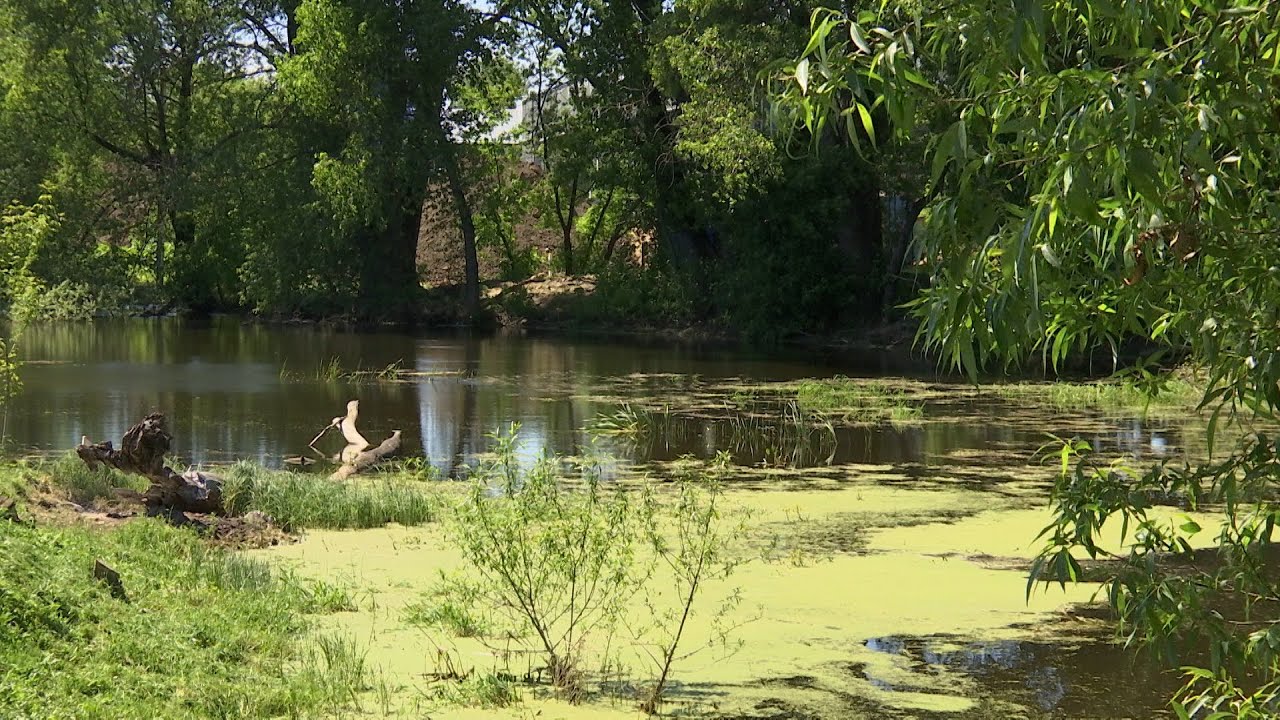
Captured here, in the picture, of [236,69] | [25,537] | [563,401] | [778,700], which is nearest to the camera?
[778,700]

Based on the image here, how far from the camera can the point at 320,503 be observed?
33.7 feet

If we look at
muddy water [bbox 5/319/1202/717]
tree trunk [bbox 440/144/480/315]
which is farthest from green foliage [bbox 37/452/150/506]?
tree trunk [bbox 440/144/480/315]

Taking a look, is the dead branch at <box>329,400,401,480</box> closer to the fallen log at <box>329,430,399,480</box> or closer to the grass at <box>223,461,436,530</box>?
the fallen log at <box>329,430,399,480</box>

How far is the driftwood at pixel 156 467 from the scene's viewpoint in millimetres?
9344

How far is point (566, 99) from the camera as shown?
38.1 meters

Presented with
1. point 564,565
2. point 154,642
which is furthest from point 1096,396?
point 154,642

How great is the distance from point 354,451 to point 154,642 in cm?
862

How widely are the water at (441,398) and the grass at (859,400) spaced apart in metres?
0.59

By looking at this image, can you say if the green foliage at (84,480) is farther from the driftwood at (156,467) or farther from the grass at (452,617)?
the grass at (452,617)

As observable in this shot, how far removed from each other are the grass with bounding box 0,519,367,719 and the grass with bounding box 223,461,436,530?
7.68 ft

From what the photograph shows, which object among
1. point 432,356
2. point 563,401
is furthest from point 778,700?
point 432,356

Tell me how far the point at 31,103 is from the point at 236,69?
5779 mm

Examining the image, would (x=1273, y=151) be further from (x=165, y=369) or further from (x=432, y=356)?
(x=432, y=356)

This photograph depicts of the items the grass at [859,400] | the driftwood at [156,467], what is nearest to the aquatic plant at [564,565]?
the driftwood at [156,467]
